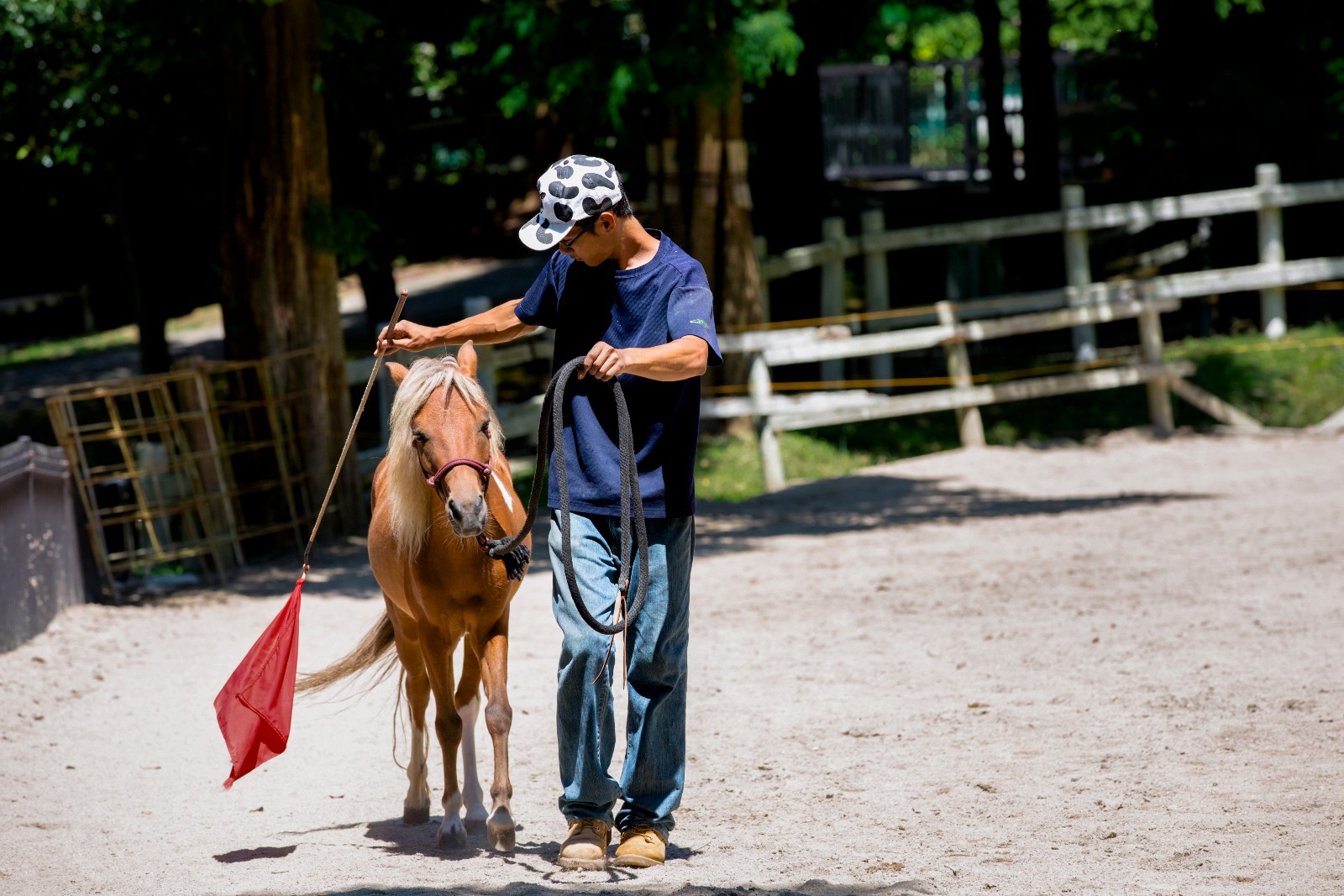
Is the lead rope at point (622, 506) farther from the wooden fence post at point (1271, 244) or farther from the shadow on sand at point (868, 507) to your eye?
the wooden fence post at point (1271, 244)

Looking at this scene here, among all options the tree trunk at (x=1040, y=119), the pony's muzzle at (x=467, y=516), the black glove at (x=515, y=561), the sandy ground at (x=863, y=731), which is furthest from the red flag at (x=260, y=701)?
the tree trunk at (x=1040, y=119)

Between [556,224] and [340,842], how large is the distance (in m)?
2.24

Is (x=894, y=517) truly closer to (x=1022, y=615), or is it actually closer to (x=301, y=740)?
(x=1022, y=615)

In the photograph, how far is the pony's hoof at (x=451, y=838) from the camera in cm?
458

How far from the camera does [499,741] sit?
4438 millimetres

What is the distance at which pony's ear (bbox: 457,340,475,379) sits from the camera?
14.7 feet

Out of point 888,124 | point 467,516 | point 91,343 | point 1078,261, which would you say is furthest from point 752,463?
point 888,124

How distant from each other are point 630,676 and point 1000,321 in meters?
9.21

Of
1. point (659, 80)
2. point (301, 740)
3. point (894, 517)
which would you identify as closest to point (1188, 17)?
point (659, 80)

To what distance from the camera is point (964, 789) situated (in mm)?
4945

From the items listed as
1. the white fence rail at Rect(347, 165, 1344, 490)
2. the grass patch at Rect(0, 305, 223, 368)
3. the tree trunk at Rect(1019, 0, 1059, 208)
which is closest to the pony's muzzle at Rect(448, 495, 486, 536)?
the white fence rail at Rect(347, 165, 1344, 490)

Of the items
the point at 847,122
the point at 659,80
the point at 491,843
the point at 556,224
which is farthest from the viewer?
the point at 847,122

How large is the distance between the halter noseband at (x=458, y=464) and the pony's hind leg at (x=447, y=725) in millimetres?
628

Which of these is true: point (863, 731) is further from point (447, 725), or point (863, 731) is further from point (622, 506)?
point (622, 506)
